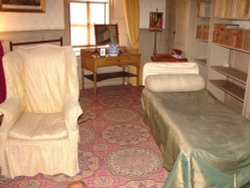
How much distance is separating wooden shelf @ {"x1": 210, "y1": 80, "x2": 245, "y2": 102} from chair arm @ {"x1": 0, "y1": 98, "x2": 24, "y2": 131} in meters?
2.84

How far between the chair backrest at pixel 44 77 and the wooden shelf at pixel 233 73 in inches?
89.8

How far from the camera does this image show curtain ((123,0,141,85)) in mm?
5520

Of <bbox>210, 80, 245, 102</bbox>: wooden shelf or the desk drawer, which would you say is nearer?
<bbox>210, 80, 245, 102</bbox>: wooden shelf

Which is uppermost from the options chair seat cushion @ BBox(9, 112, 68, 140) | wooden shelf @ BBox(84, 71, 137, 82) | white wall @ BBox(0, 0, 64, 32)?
white wall @ BBox(0, 0, 64, 32)

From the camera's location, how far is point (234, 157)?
6.99 ft

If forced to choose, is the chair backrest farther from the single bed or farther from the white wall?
the white wall

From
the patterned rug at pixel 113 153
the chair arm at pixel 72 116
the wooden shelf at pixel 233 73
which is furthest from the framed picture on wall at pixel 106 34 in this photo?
the chair arm at pixel 72 116

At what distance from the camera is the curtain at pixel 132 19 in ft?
18.1

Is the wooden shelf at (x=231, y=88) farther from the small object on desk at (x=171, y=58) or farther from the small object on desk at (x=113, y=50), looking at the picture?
the small object on desk at (x=113, y=50)

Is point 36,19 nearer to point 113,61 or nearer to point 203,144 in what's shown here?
point 113,61

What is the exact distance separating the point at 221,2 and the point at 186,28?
118 cm

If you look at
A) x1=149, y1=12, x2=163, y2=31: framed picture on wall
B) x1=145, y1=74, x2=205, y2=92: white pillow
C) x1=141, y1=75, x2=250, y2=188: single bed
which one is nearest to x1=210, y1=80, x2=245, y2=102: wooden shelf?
x1=145, y1=74, x2=205, y2=92: white pillow

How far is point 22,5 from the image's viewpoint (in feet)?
15.2

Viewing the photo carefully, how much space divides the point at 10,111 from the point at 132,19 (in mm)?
3650
